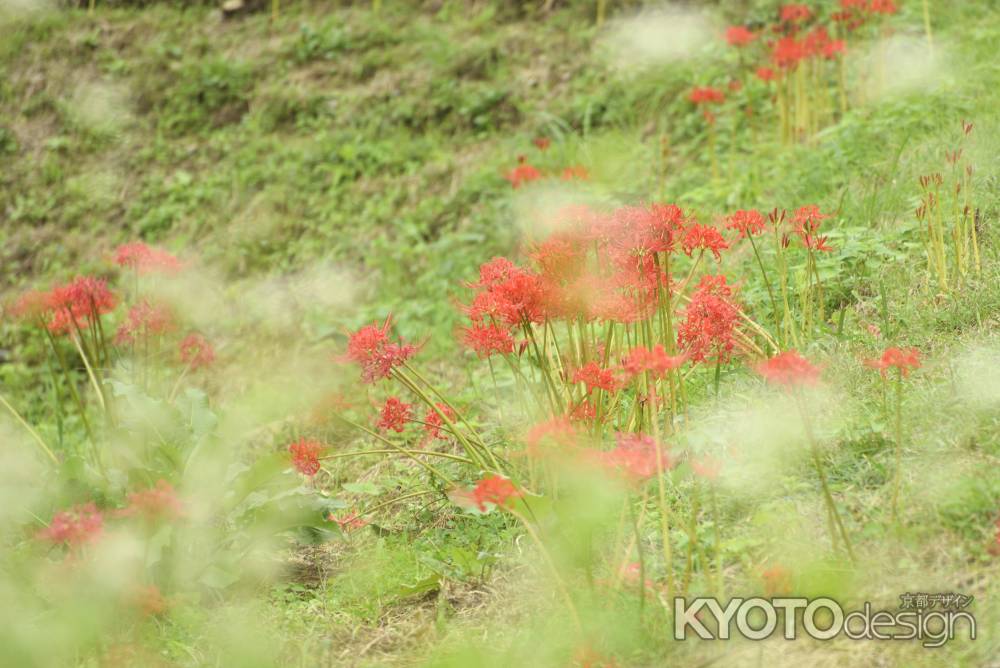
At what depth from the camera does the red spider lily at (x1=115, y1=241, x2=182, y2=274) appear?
3248mm

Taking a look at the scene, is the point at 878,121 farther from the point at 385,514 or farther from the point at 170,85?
the point at 170,85

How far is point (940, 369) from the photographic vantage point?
2.55 m

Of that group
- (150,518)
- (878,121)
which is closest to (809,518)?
(150,518)

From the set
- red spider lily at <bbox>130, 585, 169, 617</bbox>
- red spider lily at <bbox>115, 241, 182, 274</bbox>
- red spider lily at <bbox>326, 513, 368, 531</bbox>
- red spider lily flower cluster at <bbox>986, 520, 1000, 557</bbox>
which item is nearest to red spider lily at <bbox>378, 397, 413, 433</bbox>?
red spider lily at <bbox>326, 513, 368, 531</bbox>

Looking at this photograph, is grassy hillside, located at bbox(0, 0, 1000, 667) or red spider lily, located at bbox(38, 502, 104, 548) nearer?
red spider lily, located at bbox(38, 502, 104, 548)

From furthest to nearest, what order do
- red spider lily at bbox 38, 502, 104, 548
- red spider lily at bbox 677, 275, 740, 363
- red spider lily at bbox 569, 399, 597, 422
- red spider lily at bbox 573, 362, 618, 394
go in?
red spider lily at bbox 569, 399, 597, 422 < red spider lily at bbox 677, 275, 740, 363 < red spider lily at bbox 573, 362, 618, 394 < red spider lily at bbox 38, 502, 104, 548

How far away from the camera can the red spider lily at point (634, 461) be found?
1.90 meters

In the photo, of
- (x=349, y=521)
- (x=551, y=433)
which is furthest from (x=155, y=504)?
(x=551, y=433)

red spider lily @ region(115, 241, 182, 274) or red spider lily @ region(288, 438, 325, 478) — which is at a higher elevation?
red spider lily @ region(115, 241, 182, 274)

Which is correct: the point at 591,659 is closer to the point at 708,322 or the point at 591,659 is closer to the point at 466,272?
the point at 708,322

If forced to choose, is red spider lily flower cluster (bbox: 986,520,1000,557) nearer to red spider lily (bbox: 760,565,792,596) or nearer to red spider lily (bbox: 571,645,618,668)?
red spider lily (bbox: 760,565,792,596)

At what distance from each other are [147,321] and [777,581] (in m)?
2.26

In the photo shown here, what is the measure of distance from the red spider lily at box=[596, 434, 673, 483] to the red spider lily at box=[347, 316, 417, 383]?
0.71m

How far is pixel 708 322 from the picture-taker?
2.51 m
